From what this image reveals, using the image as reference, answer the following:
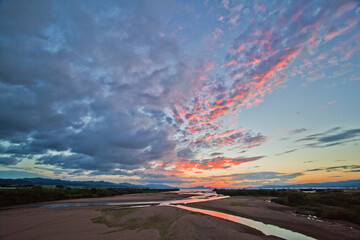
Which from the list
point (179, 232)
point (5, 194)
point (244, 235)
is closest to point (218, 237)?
point (244, 235)

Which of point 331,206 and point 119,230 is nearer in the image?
point 119,230

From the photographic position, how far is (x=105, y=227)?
64.2ft

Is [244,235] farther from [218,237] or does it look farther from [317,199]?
[317,199]

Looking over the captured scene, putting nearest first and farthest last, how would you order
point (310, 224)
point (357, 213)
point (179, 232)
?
point (179, 232)
point (310, 224)
point (357, 213)

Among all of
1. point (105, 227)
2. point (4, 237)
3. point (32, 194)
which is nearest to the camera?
point (4, 237)

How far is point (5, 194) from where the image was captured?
39.2 meters

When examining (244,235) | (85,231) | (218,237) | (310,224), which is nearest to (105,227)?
(85,231)

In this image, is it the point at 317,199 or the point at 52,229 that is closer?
the point at 52,229

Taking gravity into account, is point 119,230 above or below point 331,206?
above

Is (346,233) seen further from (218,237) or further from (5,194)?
(5,194)

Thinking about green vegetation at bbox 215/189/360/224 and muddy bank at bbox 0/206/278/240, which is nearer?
muddy bank at bbox 0/206/278/240

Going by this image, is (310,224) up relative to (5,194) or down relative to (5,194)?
down

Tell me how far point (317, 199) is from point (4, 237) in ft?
183

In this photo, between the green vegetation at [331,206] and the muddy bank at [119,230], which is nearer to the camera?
the muddy bank at [119,230]
